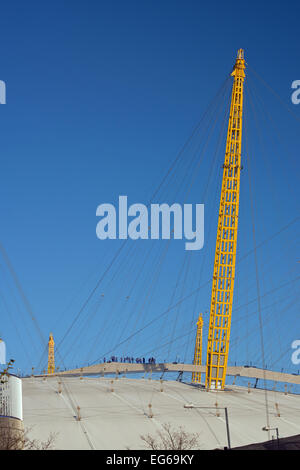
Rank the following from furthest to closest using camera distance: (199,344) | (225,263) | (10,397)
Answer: (199,344) < (225,263) < (10,397)

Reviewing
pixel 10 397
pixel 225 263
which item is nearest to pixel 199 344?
pixel 225 263

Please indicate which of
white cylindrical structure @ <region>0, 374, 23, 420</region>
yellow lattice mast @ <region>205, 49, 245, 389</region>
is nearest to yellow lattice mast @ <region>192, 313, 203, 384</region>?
yellow lattice mast @ <region>205, 49, 245, 389</region>

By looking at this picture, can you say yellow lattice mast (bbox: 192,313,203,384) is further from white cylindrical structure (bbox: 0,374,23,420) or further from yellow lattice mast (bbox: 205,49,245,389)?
white cylindrical structure (bbox: 0,374,23,420)

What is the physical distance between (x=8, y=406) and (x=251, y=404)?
4077cm

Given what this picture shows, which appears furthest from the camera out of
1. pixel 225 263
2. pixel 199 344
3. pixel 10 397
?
pixel 199 344

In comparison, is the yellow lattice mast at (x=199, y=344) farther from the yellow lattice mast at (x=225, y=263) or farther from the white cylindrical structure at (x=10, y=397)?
the white cylindrical structure at (x=10, y=397)

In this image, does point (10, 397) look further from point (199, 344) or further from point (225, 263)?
point (199, 344)

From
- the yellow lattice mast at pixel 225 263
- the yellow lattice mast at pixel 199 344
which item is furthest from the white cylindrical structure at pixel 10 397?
the yellow lattice mast at pixel 199 344

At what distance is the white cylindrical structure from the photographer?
2432 inches

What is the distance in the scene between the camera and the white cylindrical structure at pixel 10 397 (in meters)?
61.8

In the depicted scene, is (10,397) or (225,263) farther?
(225,263)

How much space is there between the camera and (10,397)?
2486 inches
